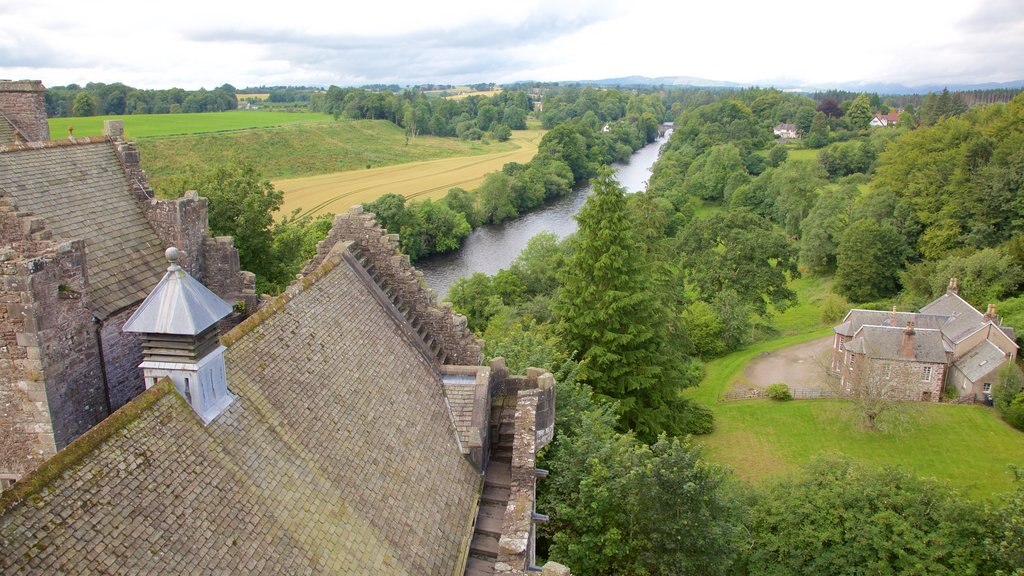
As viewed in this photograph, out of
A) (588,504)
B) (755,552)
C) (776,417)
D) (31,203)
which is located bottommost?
(776,417)

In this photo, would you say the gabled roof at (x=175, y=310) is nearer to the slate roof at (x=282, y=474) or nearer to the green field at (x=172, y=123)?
the slate roof at (x=282, y=474)

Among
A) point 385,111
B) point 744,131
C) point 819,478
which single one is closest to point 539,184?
point 385,111

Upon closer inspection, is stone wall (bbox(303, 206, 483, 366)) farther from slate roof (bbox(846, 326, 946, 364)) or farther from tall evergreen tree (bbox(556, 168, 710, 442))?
slate roof (bbox(846, 326, 946, 364))

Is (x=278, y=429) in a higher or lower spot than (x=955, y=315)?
higher

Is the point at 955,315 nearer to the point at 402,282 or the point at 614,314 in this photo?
the point at 614,314

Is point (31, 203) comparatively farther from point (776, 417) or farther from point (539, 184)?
point (539, 184)

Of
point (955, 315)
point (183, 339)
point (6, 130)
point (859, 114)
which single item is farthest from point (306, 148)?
point (859, 114)
